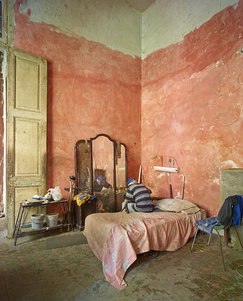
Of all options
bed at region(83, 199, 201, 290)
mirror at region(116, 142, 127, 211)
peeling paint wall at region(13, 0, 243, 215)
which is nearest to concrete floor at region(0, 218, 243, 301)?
bed at region(83, 199, 201, 290)

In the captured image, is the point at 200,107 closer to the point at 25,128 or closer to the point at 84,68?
the point at 84,68

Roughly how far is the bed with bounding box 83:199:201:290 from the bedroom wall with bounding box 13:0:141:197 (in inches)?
Result: 74.6

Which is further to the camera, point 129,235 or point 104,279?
point 129,235

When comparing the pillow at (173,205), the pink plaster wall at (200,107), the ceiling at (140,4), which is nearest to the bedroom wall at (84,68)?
the ceiling at (140,4)

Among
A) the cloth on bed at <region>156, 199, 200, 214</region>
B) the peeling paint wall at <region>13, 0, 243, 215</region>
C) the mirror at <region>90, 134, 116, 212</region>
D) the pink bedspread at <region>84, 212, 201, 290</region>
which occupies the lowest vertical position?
the pink bedspread at <region>84, 212, 201, 290</region>

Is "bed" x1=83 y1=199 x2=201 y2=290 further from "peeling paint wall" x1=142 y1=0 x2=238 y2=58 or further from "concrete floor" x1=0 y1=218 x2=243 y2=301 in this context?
"peeling paint wall" x1=142 y1=0 x2=238 y2=58

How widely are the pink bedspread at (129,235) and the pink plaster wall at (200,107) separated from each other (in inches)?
45.1

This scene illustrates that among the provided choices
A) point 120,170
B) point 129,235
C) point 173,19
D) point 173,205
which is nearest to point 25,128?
point 120,170

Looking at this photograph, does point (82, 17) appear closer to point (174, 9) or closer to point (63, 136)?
point (174, 9)

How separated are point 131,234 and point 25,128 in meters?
2.90

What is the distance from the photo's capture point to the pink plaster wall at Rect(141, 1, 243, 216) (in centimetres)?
380

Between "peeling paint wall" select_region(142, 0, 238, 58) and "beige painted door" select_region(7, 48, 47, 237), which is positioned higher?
"peeling paint wall" select_region(142, 0, 238, 58)

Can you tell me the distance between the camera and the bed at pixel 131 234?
2.53m

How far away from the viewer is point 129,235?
2.74 m
